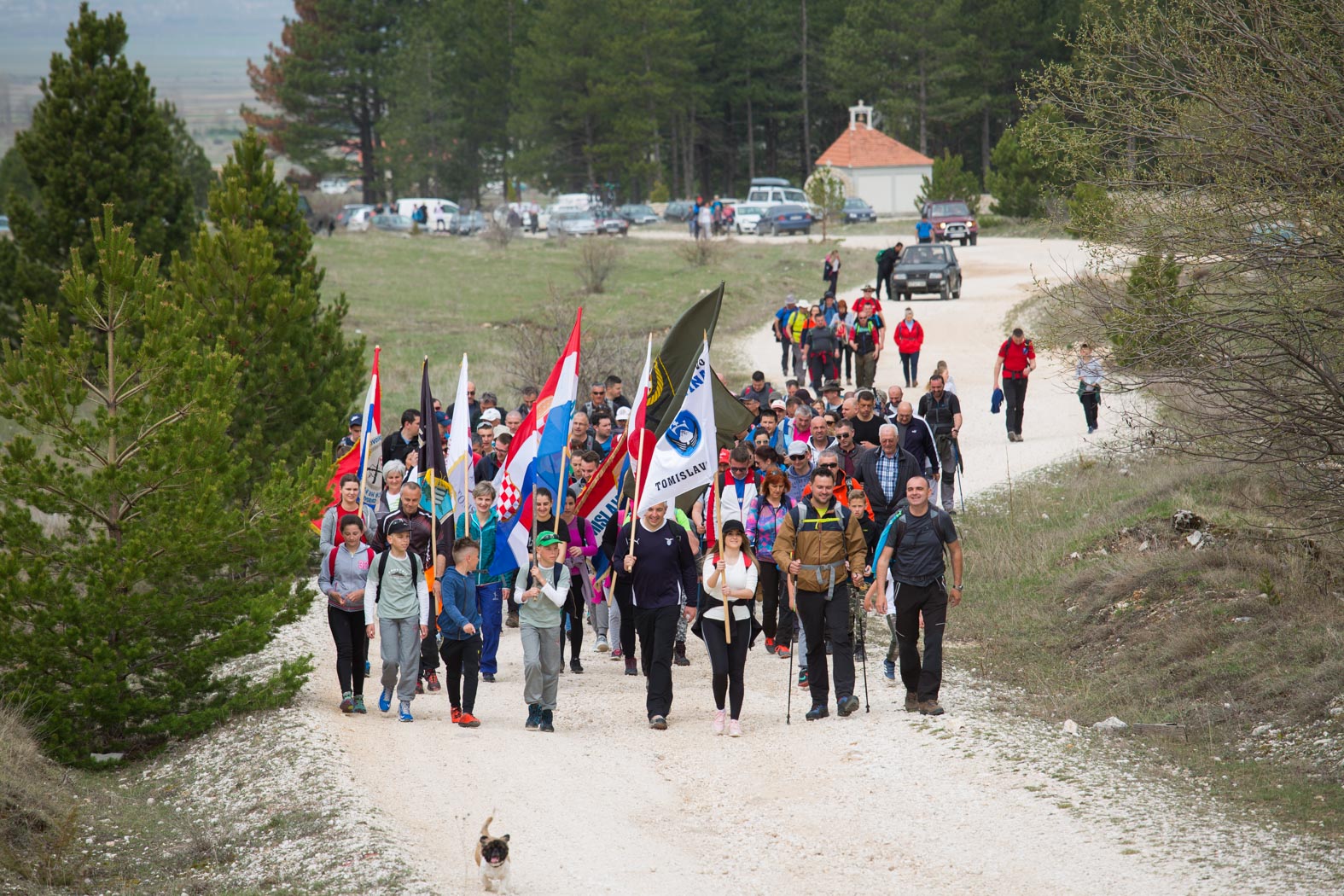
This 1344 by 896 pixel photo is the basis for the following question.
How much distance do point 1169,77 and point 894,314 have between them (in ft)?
79.1

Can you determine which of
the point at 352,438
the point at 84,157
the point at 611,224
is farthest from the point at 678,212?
the point at 352,438

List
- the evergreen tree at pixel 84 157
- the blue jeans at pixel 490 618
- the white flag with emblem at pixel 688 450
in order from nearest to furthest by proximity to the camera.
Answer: the white flag with emblem at pixel 688 450
the blue jeans at pixel 490 618
the evergreen tree at pixel 84 157

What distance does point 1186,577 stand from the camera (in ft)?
47.3

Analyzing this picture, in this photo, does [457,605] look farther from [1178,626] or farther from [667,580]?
[1178,626]

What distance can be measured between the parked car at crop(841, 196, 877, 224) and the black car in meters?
28.6

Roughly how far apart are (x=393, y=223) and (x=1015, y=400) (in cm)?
5753

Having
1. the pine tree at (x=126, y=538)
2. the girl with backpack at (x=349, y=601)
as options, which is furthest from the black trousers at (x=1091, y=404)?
the pine tree at (x=126, y=538)

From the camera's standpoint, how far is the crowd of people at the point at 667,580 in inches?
440

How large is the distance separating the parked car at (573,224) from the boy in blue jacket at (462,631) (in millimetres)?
57369

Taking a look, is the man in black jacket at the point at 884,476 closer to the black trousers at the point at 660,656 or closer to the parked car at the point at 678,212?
the black trousers at the point at 660,656

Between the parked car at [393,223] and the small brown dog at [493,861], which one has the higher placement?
the parked car at [393,223]

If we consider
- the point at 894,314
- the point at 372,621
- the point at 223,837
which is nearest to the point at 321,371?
the point at 372,621

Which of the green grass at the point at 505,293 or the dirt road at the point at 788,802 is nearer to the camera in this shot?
the dirt road at the point at 788,802

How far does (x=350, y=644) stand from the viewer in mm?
11547
